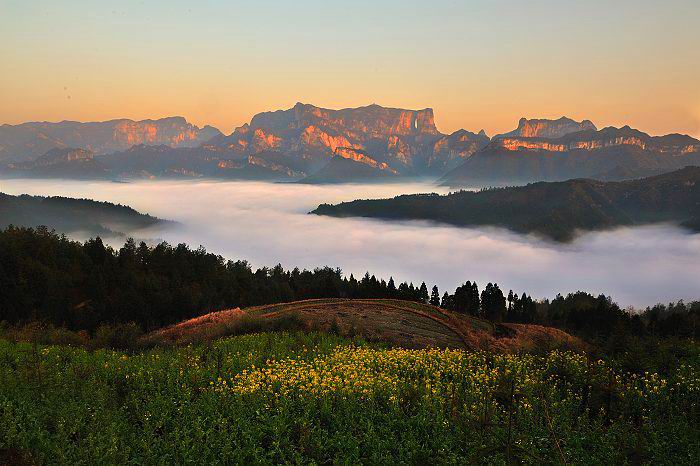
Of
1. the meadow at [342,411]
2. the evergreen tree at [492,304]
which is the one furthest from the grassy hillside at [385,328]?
the evergreen tree at [492,304]

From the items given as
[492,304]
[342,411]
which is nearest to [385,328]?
[342,411]

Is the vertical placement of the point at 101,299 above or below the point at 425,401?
below

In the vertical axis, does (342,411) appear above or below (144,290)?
above

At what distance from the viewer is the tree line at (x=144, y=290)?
59.7 metres

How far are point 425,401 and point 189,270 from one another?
89.7m

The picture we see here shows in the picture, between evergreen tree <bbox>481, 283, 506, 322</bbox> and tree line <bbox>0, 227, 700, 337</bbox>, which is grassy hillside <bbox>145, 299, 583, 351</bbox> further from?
evergreen tree <bbox>481, 283, 506, 322</bbox>

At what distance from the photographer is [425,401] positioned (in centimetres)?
1234

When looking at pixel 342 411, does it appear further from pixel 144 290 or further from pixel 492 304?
pixel 492 304

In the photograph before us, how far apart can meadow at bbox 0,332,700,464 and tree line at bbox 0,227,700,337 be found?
2913cm

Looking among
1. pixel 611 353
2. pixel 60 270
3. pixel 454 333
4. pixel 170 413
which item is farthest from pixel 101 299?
pixel 611 353

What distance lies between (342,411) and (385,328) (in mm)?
14579

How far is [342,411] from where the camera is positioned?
12.2m

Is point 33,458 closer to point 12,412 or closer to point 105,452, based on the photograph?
point 105,452

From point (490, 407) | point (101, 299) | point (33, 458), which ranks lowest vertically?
point (101, 299)
